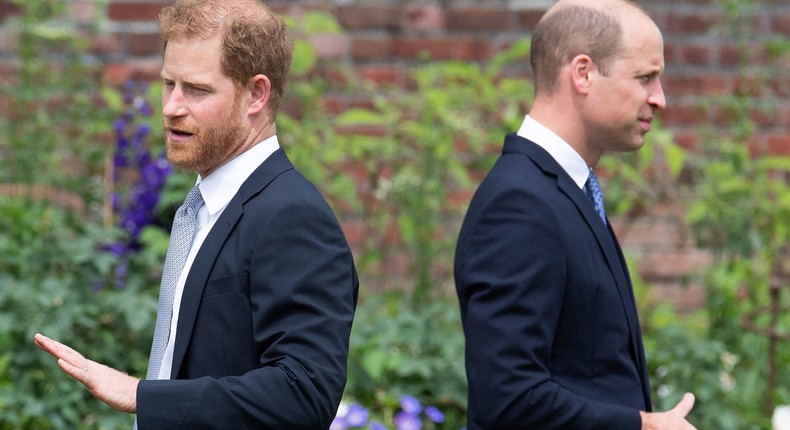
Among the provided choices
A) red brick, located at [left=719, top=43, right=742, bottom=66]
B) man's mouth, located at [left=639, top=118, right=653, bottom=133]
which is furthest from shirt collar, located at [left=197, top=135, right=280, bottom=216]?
red brick, located at [left=719, top=43, right=742, bottom=66]

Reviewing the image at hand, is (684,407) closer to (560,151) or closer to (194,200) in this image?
(560,151)

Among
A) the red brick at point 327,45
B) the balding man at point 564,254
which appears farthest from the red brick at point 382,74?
the balding man at point 564,254

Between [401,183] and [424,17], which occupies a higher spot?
[424,17]

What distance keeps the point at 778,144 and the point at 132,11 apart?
8.77 ft

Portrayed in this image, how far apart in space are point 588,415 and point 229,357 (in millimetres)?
735

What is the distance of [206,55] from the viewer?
2250 mm

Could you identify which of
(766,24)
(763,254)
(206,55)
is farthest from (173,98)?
(766,24)

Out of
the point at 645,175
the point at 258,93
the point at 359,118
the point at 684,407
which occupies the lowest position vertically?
the point at 684,407

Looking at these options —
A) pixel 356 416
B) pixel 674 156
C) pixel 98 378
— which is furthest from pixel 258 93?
pixel 674 156

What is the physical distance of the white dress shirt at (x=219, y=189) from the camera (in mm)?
2314

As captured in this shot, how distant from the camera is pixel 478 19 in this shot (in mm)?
5074

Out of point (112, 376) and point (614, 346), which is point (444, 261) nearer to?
point (614, 346)

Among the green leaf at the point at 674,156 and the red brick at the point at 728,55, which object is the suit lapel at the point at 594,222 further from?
the red brick at the point at 728,55

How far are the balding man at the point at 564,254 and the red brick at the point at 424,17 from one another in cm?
225
